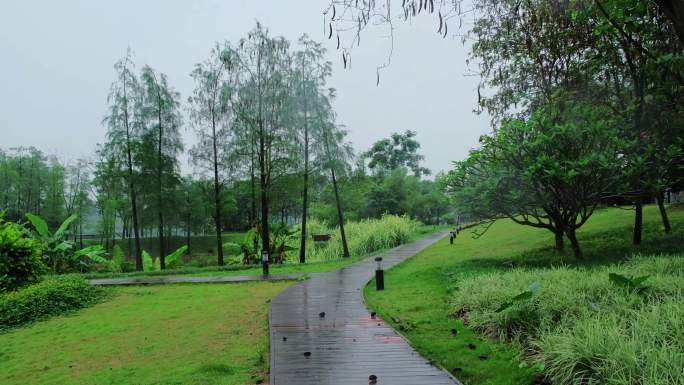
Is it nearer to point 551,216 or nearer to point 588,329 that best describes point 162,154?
point 551,216

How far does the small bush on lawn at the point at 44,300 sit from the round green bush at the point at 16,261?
66 cm

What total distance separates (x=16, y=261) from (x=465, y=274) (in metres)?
10.8

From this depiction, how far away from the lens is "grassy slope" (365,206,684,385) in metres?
5.04

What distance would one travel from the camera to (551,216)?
11.8 meters

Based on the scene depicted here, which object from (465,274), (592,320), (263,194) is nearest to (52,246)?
(263,194)

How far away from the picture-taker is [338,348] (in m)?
5.75

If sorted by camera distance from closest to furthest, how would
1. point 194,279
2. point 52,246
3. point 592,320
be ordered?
point 592,320 → point 194,279 → point 52,246

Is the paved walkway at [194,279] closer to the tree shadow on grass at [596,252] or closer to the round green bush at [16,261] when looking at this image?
the round green bush at [16,261]

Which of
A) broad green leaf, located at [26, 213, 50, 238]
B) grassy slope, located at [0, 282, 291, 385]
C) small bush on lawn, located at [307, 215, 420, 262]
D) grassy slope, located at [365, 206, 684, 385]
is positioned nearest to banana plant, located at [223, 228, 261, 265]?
small bush on lawn, located at [307, 215, 420, 262]

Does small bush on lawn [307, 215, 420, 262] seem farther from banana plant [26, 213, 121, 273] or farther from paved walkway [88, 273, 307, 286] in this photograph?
banana plant [26, 213, 121, 273]

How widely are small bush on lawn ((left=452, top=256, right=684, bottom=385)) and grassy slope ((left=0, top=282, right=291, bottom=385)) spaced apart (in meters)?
2.96

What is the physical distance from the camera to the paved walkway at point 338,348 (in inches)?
184

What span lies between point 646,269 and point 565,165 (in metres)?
3.20

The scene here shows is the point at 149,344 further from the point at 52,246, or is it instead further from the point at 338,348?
the point at 52,246
